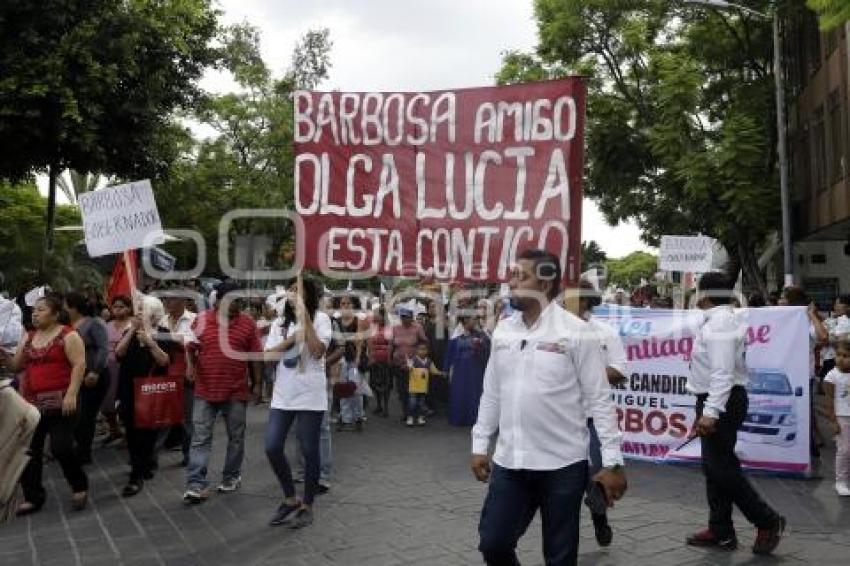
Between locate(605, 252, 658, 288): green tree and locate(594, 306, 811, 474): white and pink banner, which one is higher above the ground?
locate(605, 252, 658, 288): green tree

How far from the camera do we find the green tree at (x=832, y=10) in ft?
21.3

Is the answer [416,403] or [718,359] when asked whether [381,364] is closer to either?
[416,403]

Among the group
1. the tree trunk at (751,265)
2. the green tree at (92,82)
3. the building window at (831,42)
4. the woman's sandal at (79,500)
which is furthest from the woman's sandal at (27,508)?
the building window at (831,42)

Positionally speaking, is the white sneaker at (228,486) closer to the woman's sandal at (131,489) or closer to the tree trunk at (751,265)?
the woman's sandal at (131,489)

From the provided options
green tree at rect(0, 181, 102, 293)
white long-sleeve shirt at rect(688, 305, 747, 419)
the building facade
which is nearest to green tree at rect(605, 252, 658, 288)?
the building facade

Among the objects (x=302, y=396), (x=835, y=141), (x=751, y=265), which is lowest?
(x=302, y=396)

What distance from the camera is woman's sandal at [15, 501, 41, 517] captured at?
652 cm

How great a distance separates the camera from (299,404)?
611 centimetres

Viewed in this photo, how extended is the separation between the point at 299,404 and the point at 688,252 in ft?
38.3

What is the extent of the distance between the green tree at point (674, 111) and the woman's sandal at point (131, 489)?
17015 millimetres

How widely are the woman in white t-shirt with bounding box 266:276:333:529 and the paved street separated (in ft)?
0.70

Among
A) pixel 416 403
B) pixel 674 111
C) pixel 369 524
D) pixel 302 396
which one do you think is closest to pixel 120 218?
pixel 302 396

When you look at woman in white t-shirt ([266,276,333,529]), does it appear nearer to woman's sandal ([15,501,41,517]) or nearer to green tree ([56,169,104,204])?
woman's sandal ([15,501,41,517])

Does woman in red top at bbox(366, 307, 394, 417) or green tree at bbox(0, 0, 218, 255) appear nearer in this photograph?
woman in red top at bbox(366, 307, 394, 417)
